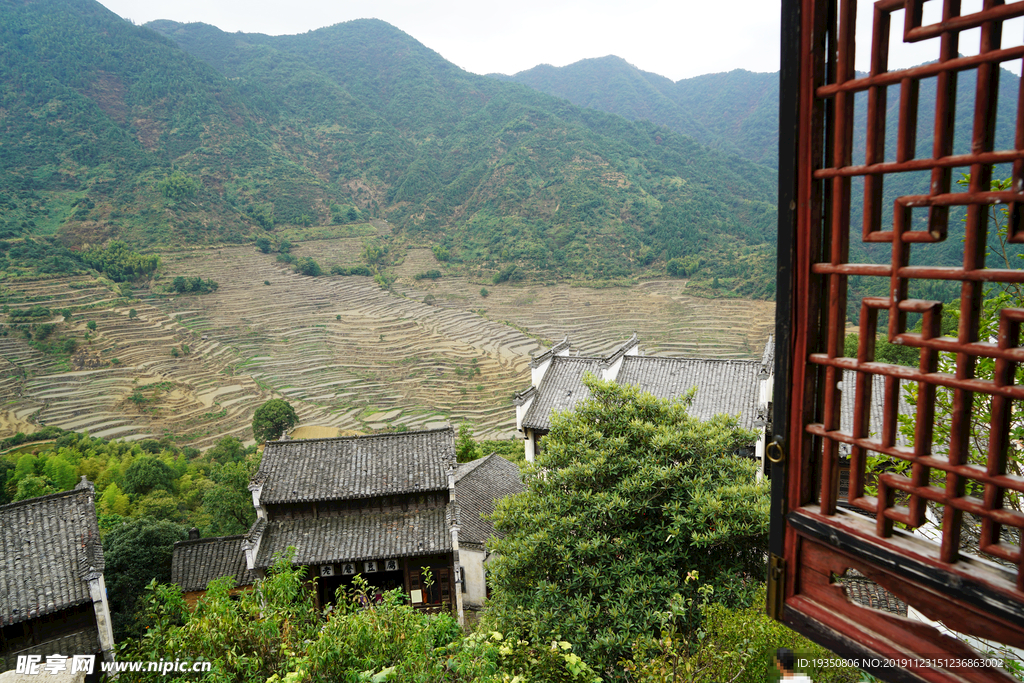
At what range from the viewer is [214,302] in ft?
149

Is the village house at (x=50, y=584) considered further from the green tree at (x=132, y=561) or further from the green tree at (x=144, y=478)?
the green tree at (x=144, y=478)

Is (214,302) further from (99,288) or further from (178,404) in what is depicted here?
(178,404)

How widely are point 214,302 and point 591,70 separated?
12216 cm

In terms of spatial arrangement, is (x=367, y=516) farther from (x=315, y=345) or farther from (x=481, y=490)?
(x=315, y=345)

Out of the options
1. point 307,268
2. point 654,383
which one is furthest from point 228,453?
point 307,268

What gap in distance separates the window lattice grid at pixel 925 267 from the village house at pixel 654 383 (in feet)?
37.4

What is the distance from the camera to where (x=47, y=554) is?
413 inches

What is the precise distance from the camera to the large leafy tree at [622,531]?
6.42 meters

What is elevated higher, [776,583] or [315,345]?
[776,583]

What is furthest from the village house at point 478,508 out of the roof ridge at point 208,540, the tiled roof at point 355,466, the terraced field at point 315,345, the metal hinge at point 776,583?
the terraced field at point 315,345

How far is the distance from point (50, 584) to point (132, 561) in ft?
12.2

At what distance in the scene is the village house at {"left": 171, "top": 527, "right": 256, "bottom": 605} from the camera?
522 inches

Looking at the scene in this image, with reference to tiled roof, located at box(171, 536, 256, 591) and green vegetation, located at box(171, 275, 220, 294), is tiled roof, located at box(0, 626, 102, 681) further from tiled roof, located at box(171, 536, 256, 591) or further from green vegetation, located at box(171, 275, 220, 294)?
green vegetation, located at box(171, 275, 220, 294)

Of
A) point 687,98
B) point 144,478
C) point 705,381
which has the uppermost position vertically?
point 687,98
